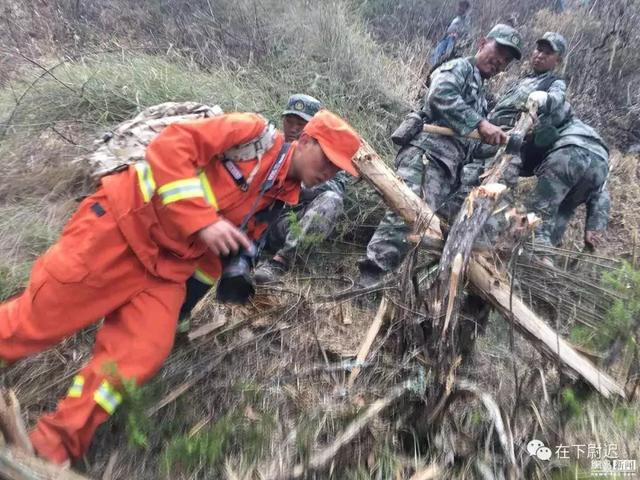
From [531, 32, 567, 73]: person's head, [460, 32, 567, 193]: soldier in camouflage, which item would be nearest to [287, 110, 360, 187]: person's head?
[460, 32, 567, 193]: soldier in camouflage

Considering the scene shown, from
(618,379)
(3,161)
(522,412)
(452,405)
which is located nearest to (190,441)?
(452,405)

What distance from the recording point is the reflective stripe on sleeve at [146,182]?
1.93m

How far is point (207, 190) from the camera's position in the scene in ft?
6.77

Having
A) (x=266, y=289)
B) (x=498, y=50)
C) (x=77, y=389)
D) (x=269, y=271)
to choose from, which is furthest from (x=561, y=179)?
(x=77, y=389)

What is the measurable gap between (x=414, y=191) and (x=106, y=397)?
2.54m

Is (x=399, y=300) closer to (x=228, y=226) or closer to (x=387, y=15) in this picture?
(x=228, y=226)

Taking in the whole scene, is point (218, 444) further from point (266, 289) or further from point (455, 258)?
point (266, 289)

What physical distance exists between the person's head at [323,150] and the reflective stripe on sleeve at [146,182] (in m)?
0.59

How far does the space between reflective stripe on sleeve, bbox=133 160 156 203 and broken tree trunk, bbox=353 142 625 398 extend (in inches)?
33.7

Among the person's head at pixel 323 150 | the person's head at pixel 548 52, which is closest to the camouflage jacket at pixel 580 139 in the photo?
the person's head at pixel 548 52

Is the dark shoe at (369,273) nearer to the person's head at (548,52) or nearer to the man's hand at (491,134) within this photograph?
the man's hand at (491,134)

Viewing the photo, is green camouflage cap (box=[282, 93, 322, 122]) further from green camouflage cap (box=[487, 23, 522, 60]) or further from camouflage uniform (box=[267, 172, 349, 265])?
green camouflage cap (box=[487, 23, 522, 60])

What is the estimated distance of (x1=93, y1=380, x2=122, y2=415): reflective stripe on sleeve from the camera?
1851 mm

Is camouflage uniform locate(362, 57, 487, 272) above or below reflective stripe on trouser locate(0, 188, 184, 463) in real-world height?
below
